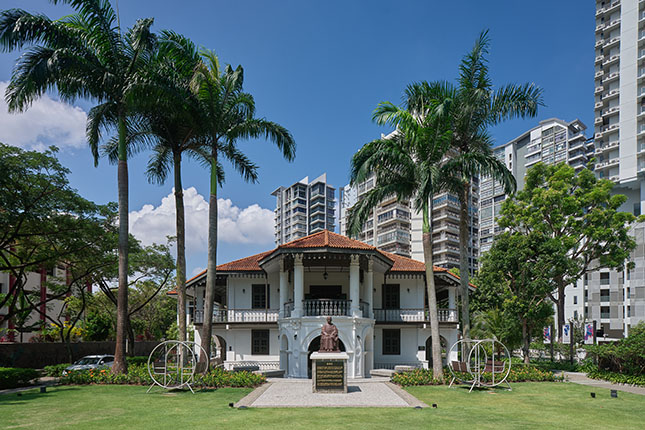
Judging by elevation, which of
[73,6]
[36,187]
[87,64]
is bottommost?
[36,187]

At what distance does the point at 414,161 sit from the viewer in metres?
23.6

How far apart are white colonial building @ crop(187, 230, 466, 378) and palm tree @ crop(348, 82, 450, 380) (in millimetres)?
3410

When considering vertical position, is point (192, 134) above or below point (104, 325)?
above

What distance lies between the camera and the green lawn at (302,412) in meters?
12.8

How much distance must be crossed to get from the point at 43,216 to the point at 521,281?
2652 cm

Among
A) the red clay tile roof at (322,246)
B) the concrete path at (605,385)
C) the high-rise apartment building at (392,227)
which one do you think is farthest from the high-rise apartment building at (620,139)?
the red clay tile roof at (322,246)

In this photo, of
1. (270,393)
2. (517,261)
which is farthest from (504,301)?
(270,393)

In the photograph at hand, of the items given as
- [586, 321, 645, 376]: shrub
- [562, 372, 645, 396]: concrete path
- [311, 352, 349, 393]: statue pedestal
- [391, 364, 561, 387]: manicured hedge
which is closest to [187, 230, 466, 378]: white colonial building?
[391, 364, 561, 387]: manicured hedge

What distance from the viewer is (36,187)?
2367 cm

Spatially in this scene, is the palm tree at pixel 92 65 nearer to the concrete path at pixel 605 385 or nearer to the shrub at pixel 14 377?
the shrub at pixel 14 377

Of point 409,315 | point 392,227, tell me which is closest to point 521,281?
point 409,315

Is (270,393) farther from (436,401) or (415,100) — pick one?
(415,100)

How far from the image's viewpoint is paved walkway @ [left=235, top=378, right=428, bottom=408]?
1605 centimetres

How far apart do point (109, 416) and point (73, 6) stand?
55.4 ft
